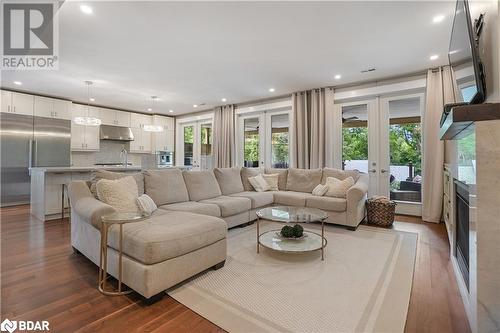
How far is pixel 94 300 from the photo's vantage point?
71.2 inches

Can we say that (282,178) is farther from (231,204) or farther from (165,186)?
(165,186)

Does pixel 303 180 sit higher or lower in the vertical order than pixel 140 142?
lower

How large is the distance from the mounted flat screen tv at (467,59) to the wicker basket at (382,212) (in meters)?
2.13

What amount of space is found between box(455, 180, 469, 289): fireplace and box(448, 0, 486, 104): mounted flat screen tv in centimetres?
71

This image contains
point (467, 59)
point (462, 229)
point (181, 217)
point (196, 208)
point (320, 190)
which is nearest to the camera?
point (467, 59)

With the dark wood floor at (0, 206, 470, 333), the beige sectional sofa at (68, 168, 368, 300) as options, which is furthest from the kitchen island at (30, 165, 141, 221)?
the beige sectional sofa at (68, 168, 368, 300)

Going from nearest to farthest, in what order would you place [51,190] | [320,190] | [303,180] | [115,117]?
[320,190] < [51,190] < [303,180] < [115,117]

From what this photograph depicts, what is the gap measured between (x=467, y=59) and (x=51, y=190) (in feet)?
18.5

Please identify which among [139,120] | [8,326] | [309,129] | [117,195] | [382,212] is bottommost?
→ [8,326]

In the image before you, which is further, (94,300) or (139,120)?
(139,120)

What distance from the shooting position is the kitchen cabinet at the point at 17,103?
17.1 ft

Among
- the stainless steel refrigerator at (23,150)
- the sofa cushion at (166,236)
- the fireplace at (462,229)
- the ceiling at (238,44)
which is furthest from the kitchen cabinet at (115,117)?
the fireplace at (462,229)

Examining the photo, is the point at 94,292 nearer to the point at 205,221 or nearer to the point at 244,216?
the point at 205,221

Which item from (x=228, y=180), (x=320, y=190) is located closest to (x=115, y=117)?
(x=228, y=180)
